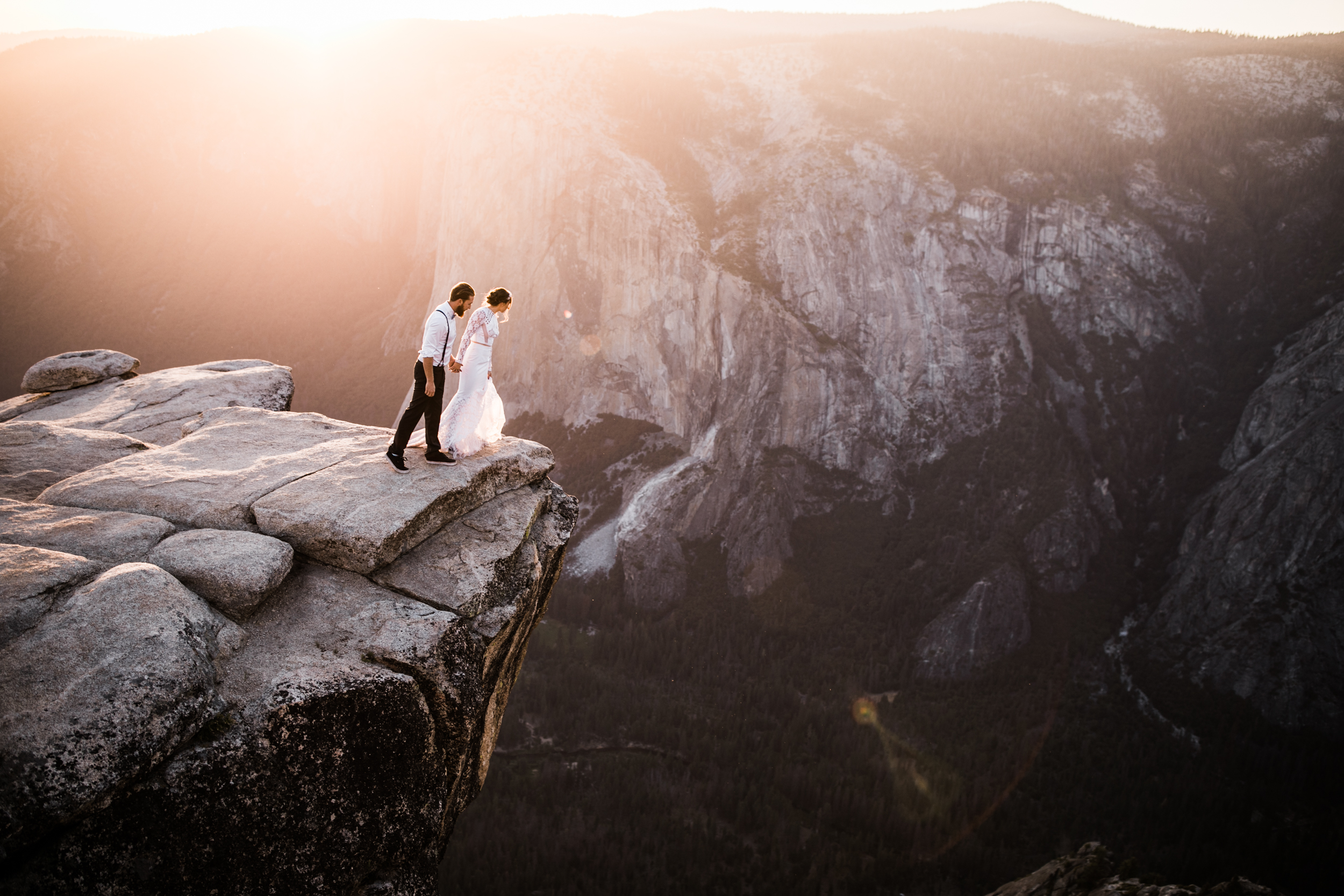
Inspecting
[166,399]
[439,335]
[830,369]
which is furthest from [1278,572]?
[166,399]

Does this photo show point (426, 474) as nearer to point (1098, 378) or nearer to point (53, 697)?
point (53, 697)

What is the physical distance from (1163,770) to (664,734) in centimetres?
1919

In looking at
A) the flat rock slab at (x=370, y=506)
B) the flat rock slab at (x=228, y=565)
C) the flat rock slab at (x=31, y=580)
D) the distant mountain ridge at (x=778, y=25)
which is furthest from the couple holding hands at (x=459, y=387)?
the distant mountain ridge at (x=778, y=25)

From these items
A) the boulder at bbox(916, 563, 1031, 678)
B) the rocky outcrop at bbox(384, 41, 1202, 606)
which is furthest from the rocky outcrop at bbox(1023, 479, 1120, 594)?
the rocky outcrop at bbox(384, 41, 1202, 606)

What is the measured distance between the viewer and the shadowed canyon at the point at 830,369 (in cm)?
2495

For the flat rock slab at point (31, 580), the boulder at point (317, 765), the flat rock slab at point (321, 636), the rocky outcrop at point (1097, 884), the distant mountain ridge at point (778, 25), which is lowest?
the rocky outcrop at point (1097, 884)

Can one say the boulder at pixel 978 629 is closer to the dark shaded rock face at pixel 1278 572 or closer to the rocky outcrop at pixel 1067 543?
the rocky outcrop at pixel 1067 543

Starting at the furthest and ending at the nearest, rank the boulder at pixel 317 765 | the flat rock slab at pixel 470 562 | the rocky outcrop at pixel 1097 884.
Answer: the rocky outcrop at pixel 1097 884, the flat rock slab at pixel 470 562, the boulder at pixel 317 765

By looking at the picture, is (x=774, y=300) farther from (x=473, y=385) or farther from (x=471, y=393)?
(x=471, y=393)

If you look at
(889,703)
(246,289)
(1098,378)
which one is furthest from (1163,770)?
(246,289)

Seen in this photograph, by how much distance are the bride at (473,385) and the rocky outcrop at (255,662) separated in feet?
1.95

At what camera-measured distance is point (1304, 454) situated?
30891mm

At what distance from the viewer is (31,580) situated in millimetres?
7605

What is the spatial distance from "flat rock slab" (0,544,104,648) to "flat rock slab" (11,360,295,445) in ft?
20.4
